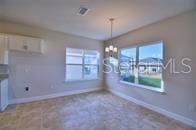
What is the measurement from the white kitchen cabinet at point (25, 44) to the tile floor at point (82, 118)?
5.89 feet

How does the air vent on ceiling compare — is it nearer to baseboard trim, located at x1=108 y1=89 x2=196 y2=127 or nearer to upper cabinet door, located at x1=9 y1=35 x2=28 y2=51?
upper cabinet door, located at x1=9 y1=35 x2=28 y2=51

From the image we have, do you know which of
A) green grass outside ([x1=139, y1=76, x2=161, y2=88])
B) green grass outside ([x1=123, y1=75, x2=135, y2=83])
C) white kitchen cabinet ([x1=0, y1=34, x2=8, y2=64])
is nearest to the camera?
white kitchen cabinet ([x1=0, y1=34, x2=8, y2=64])

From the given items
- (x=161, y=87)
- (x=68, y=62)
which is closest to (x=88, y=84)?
(x=68, y=62)

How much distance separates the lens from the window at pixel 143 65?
3.61 metres

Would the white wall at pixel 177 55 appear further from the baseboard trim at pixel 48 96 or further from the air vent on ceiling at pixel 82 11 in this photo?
the baseboard trim at pixel 48 96

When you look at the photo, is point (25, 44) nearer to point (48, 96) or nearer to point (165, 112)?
point (48, 96)

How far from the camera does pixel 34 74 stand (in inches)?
167

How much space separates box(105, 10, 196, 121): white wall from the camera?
2793mm

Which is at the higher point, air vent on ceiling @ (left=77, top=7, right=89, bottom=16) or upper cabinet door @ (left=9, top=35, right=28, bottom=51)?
air vent on ceiling @ (left=77, top=7, right=89, bottom=16)

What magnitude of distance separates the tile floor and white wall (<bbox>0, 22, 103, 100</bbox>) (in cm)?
67

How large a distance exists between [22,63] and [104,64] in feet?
11.7

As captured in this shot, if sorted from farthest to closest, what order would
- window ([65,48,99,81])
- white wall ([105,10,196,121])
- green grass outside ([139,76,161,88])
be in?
window ([65,48,99,81]) < green grass outside ([139,76,161,88]) < white wall ([105,10,196,121])

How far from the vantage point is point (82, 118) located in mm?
2973

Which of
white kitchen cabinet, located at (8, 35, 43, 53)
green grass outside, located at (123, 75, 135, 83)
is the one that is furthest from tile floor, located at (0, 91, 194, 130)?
white kitchen cabinet, located at (8, 35, 43, 53)
